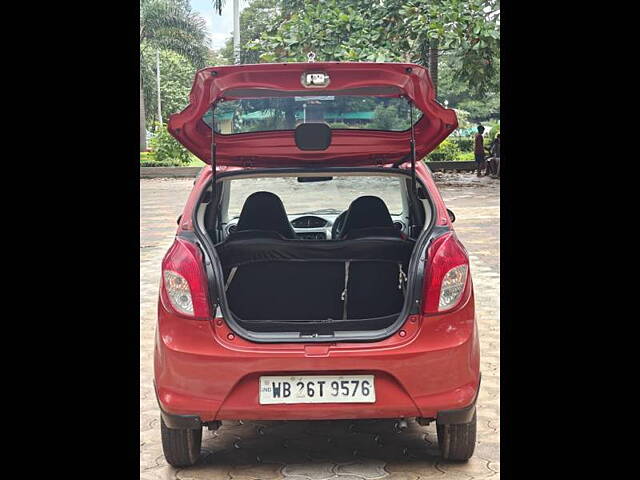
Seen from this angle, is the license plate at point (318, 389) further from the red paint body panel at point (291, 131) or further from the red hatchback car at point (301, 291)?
the red paint body panel at point (291, 131)

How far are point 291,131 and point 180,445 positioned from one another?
1.60 meters

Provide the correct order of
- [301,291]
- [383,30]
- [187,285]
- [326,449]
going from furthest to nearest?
[383,30] < [301,291] < [326,449] < [187,285]

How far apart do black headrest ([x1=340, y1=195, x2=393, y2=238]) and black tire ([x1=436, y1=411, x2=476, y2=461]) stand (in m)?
1.19

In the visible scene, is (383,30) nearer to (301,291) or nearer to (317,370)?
(301,291)

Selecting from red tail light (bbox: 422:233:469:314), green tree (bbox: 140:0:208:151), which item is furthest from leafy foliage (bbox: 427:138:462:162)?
red tail light (bbox: 422:233:469:314)

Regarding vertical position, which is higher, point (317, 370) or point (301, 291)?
point (301, 291)

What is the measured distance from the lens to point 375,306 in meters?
4.66

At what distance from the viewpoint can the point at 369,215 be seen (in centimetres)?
502

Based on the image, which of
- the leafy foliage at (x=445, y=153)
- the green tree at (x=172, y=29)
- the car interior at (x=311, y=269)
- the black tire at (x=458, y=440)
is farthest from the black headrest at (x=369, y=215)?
the green tree at (x=172, y=29)

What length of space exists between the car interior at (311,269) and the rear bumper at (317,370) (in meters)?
0.37

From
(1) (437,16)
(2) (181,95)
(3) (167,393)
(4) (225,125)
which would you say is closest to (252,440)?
(3) (167,393)

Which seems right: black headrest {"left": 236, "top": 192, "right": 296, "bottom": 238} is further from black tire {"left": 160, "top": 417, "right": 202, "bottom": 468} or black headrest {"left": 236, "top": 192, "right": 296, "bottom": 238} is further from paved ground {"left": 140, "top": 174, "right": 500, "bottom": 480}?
black tire {"left": 160, "top": 417, "right": 202, "bottom": 468}

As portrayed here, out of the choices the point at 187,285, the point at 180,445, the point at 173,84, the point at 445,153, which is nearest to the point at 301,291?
the point at 187,285

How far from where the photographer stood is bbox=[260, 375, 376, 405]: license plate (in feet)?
13.0
